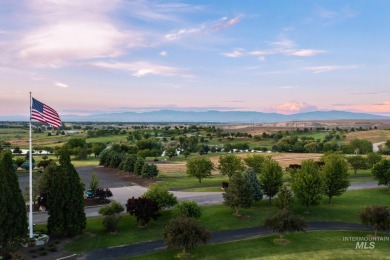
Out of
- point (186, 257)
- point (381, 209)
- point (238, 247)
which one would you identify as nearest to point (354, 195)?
point (381, 209)

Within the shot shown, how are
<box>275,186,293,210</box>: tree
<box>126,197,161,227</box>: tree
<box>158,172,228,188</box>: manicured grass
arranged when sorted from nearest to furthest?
<box>126,197,161,227</box>: tree → <box>275,186,293,210</box>: tree → <box>158,172,228,188</box>: manicured grass

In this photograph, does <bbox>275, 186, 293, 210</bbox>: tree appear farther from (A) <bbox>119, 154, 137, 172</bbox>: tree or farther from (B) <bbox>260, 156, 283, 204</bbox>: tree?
(A) <bbox>119, 154, 137, 172</bbox>: tree

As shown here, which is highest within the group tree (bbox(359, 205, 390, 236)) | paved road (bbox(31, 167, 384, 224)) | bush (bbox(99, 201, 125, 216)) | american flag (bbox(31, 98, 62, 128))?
american flag (bbox(31, 98, 62, 128))

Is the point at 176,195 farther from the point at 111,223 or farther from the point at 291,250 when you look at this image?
the point at 291,250

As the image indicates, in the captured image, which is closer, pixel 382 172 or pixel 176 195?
pixel 176 195

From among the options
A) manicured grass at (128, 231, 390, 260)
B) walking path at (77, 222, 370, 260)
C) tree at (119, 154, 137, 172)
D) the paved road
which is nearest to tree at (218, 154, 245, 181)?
the paved road

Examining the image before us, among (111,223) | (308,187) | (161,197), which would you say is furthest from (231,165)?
(111,223)
